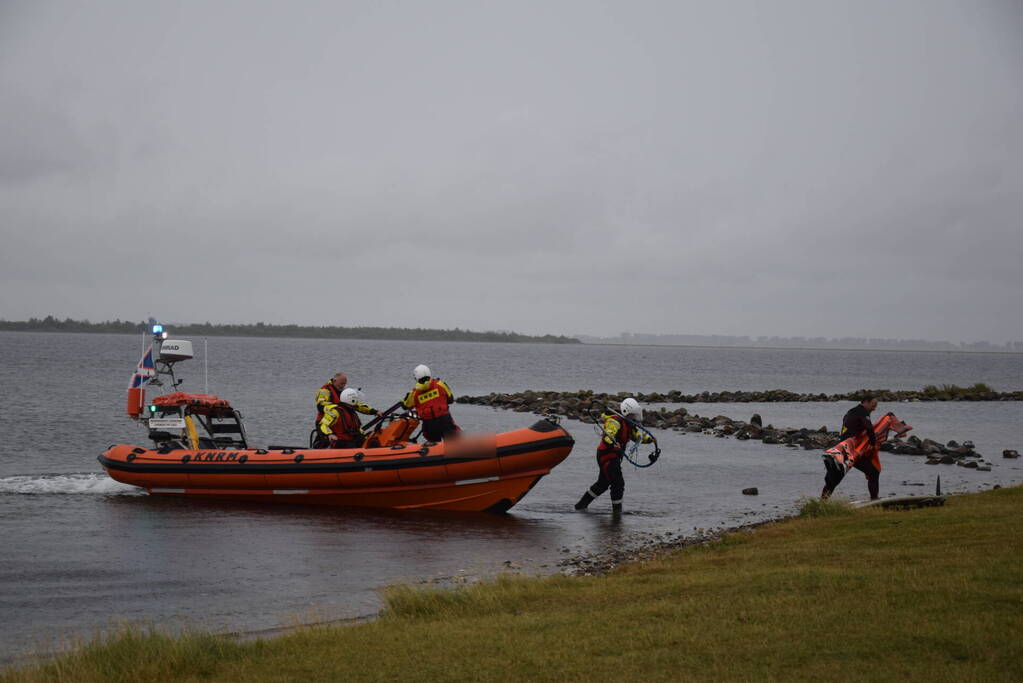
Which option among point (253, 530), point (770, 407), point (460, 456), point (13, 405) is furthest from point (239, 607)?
point (770, 407)

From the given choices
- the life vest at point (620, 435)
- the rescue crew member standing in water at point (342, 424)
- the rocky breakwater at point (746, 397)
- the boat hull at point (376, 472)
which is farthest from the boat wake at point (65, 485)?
the rocky breakwater at point (746, 397)

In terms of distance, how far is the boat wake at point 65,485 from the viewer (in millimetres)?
17016

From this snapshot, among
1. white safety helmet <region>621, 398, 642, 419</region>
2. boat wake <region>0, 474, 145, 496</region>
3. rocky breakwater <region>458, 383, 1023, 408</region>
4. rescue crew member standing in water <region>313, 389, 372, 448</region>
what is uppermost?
white safety helmet <region>621, 398, 642, 419</region>

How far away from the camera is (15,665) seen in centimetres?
730

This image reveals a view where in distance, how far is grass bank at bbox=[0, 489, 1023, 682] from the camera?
5551 mm

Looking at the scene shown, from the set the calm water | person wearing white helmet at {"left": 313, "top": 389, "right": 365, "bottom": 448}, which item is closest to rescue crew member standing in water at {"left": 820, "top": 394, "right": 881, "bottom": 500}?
the calm water

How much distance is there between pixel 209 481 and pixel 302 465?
1.83 meters

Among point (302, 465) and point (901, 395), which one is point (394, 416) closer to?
point (302, 465)

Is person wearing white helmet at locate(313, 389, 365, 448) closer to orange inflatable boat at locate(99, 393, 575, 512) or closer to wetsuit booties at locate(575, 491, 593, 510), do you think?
→ orange inflatable boat at locate(99, 393, 575, 512)

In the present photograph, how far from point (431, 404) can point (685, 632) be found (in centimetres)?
870

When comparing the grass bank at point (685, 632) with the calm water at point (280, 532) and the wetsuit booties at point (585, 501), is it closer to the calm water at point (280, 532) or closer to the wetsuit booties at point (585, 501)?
the calm water at point (280, 532)

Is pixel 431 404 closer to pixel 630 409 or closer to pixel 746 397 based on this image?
pixel 630 409

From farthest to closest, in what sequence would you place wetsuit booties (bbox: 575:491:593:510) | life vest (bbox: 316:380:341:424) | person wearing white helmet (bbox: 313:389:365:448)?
wetsuit booties (bbox: 575:491:593:510) < person wearing white helmet (bbox: 313:389:365:448) < life vest (bbox: 316:380:341:424)

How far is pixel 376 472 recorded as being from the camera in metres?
14.8
